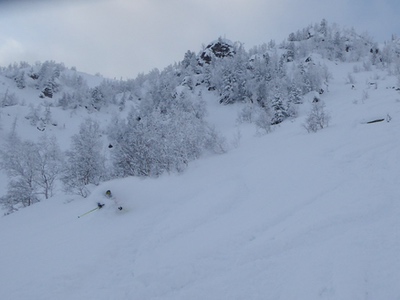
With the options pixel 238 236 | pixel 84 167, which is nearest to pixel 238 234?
pixel 238 236

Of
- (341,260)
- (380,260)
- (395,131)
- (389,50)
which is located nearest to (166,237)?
(341,260)

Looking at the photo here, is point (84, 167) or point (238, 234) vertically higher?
point (84, 167)

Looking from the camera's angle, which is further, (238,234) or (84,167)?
(84,167)

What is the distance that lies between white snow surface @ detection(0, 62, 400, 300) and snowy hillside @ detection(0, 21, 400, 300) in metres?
0.02

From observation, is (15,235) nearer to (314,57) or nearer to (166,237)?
(166,237)

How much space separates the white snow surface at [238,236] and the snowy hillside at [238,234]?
0.02m

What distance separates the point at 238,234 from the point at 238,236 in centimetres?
7

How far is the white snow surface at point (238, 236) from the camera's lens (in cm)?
412

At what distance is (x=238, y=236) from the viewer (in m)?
5.61

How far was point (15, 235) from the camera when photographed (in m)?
8.15

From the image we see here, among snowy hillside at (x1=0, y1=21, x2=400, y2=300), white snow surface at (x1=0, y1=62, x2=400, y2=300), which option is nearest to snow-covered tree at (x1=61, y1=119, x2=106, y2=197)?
snowy hillside at (x1=0, y1=21, x2=400, y2=300)

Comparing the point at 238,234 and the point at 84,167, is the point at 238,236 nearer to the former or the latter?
the point at 238,234

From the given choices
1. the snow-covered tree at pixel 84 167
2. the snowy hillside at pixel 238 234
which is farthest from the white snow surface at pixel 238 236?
the snow-covered tree at pixel 84 167

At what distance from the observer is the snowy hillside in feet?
13.6
